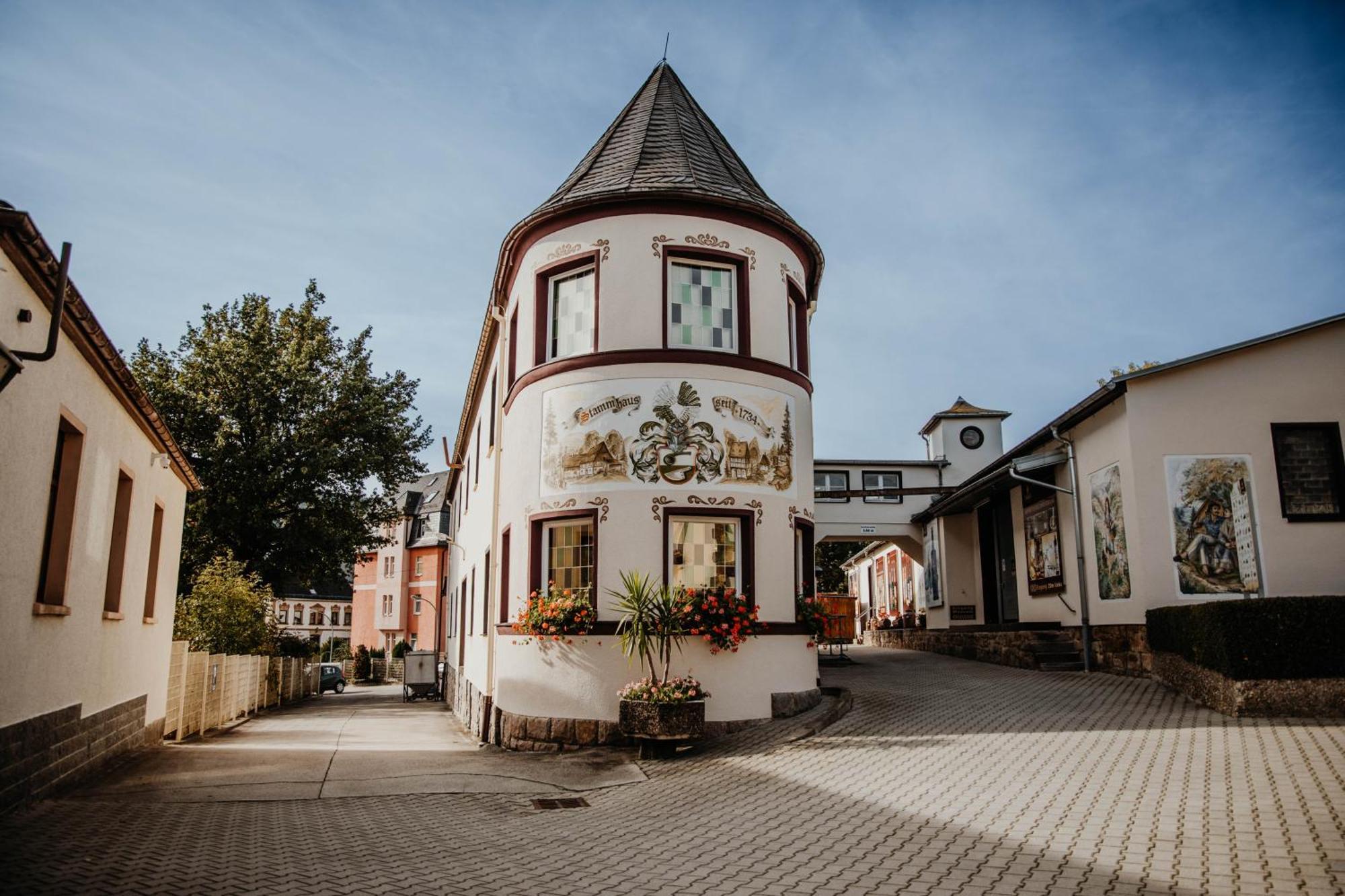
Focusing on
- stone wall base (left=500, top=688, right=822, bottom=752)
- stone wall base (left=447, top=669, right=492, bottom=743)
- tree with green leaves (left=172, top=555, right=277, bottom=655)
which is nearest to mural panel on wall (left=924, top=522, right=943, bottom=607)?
stone wall base (left=447, top=669, right=492, bottom=743)

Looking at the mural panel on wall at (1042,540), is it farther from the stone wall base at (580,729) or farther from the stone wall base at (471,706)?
the stone wall base at (471,706)

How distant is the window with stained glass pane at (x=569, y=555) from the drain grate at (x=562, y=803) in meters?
3.86

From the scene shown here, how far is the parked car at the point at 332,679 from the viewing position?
151 feet

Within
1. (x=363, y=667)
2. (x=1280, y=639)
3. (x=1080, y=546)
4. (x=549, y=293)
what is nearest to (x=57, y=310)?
(x=549, y=293)

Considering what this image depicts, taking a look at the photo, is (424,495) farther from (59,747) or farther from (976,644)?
(59,747)

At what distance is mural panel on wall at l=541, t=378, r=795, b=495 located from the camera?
1303 cm

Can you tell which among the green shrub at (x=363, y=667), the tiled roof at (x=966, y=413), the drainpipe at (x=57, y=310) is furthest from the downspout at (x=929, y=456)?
the green shrub at (x=363, y=667)

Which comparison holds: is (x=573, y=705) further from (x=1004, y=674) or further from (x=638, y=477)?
(x=1004, y=674)

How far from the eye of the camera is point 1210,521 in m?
15.3

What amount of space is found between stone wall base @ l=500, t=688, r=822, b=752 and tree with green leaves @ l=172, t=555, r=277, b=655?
11.5 m

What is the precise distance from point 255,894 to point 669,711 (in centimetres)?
586

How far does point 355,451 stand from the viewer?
3142cm

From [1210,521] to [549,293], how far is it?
35.6ft

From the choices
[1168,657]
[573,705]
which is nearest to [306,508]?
[573,705]
